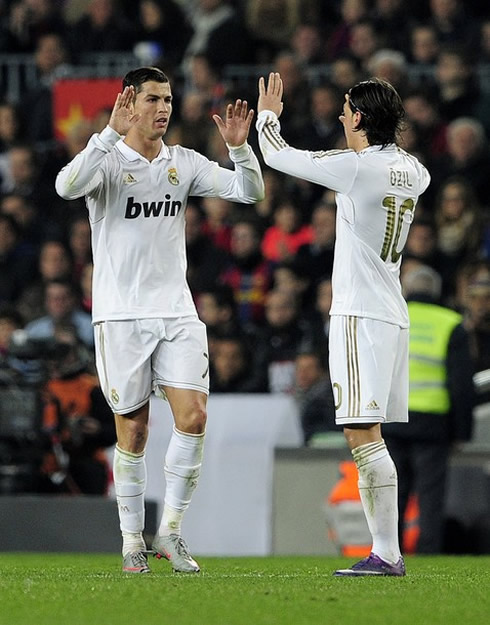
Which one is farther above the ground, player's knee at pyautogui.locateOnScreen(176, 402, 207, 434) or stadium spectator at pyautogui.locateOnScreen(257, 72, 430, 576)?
stadium spectator at pyautogui.locateOnScreen(257, 72, 430, 576)

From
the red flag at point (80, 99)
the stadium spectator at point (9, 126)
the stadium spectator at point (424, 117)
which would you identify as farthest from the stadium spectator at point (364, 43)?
the stadium spectator at point (9, 126)

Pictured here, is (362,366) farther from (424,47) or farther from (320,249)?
(424,47)

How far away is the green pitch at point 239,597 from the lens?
19.8ft

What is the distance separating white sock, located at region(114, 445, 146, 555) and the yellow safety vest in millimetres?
3725

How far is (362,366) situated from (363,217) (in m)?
0.72

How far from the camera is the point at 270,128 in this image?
8.13 metres

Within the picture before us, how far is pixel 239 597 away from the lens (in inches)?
267

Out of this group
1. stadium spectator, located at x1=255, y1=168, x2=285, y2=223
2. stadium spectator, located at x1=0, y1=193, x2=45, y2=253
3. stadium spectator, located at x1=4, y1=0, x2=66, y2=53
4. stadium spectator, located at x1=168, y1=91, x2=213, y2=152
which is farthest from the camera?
stadium spectator, located at x1=4, y1=0, x2=66, y2=53

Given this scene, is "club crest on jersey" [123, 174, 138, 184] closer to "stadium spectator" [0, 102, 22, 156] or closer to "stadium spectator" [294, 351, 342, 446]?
"stadium spectator" [294, 351, 342, 446]

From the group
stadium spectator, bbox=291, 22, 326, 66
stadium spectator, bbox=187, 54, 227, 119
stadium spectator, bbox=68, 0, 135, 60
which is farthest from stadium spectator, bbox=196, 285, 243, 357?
stadium spectator, bbox=68, 0, 135, 60

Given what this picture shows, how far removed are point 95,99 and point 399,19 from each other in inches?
129

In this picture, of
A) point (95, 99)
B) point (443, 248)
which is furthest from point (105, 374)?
point (95, 99)

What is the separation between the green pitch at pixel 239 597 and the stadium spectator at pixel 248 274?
634 centimetres

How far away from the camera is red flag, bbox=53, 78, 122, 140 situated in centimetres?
1741
